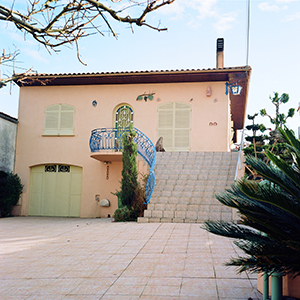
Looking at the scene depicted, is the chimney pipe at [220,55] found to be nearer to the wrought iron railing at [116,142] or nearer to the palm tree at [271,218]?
the wrought iron railing at [116,142]

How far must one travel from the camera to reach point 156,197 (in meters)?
9.41

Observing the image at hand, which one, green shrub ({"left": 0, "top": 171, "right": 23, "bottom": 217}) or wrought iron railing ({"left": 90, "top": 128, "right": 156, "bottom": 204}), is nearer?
wrought iron railing ({"left": 90, "top": 128, "right": 156, "bottom": 204})

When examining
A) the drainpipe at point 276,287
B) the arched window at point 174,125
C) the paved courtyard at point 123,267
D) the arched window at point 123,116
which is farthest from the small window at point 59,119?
the drainpipe at point 276,287

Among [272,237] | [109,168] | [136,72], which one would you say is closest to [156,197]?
[109,168]

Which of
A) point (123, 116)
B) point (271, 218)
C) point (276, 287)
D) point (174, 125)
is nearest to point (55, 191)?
point (123, 116)

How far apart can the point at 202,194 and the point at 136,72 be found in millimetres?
5602

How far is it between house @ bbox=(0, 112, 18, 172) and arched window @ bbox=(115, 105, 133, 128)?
13.3 ft

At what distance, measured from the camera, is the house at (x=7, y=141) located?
1277cm

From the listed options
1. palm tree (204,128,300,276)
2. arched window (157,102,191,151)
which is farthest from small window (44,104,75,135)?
palm tree (204,128,300,276)

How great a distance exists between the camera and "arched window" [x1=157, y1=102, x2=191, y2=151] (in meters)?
13.0

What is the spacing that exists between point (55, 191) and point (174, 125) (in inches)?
205

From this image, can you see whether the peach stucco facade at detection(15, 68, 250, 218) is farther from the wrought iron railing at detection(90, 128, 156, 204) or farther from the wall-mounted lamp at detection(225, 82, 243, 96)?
the wrought iron railing at detection(90, 128, 156, 204)

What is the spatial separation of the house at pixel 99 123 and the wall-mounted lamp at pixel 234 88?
36 mm

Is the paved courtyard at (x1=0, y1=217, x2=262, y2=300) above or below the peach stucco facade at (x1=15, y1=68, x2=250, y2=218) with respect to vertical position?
below
